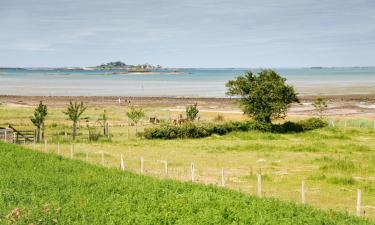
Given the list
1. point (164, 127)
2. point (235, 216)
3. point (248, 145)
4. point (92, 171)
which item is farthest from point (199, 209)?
point (164, 127)

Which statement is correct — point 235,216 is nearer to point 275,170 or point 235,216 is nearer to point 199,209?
point 199,209

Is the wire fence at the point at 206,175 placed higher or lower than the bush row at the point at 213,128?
lower

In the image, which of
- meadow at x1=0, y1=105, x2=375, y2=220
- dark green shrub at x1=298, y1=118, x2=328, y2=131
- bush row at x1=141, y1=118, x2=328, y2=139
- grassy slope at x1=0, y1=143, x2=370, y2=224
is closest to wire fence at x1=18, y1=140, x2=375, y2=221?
meadow at x1=0, y1=105, x2=375, y2=220

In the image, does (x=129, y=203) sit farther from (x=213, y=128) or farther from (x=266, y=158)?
(x=213, y=128)

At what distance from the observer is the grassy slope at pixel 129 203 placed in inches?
835

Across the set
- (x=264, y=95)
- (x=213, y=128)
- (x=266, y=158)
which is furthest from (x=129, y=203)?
(x=264, y=95)

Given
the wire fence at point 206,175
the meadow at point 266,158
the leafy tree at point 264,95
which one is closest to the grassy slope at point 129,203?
the wire fence at point 206,175

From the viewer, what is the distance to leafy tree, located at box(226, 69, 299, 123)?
64.2 metres

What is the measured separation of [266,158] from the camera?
4369 centimetres

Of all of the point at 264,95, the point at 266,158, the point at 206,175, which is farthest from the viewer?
the point at 264,95

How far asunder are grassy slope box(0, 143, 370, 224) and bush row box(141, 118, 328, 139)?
26.6m

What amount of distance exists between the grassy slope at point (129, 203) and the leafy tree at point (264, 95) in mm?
35977

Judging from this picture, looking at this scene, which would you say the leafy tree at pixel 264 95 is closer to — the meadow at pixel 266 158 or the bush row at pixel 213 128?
Result: the bush row at pixel 213 128

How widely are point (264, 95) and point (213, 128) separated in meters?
8.85
